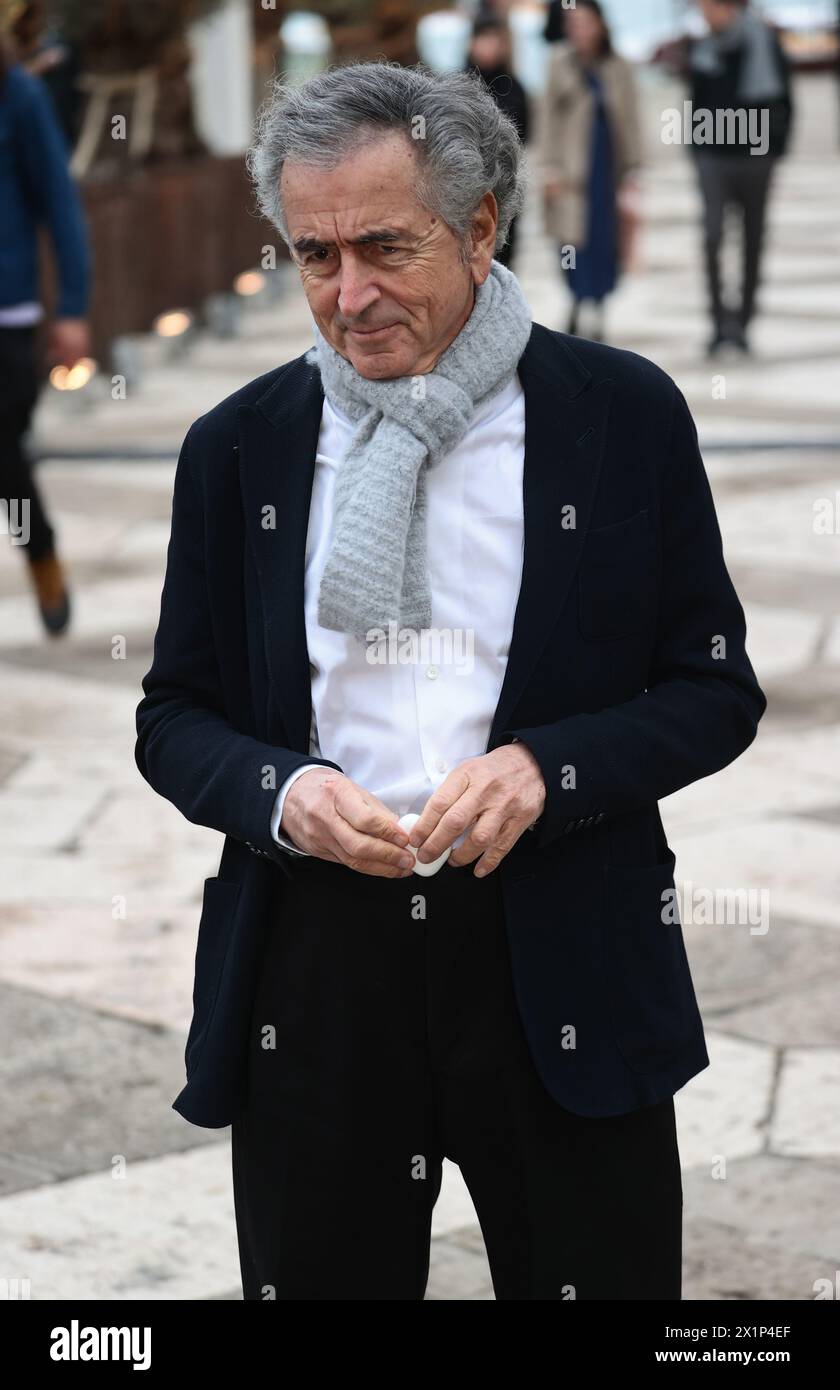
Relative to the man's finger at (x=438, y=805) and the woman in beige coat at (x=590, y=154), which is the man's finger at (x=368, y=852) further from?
the woman in beige coat at (x=590, y=154)

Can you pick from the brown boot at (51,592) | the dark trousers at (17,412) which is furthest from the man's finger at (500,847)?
the brown boot at (51,592)

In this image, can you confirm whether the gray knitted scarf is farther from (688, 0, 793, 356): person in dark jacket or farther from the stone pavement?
(688, 0, 793, 356): person in dark jacket

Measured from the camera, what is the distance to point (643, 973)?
2.31 m

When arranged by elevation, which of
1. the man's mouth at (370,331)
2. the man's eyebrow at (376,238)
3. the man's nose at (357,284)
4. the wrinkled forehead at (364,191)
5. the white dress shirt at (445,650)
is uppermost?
the wrinkled forehead at (364,191)

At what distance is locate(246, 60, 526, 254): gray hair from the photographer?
212cm

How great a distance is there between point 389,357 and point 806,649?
16.5ft

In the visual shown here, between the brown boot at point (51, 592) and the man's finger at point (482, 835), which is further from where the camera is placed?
the brown boot at point (51, 592)

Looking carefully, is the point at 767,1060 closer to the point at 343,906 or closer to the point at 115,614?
the point at 343,906

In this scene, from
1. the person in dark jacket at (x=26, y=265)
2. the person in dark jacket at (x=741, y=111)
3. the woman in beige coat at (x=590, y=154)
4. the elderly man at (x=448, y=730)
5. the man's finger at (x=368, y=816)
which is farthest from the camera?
the person in dark jacket at (x=741, y=111)

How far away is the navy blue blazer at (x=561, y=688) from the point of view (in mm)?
2236

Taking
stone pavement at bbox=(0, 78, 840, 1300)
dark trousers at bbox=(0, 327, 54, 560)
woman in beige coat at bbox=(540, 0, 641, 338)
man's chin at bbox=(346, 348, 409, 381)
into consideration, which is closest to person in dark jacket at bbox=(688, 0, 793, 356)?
woman in beige coat at bbox=(540, 0, 641, 338)

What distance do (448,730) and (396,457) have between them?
0.29m

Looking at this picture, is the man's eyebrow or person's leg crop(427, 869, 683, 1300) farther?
person's leg crop(427, 869, 683, 1300)

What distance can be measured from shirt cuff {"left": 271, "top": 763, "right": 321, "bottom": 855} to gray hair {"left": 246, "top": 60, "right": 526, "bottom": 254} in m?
0.54
